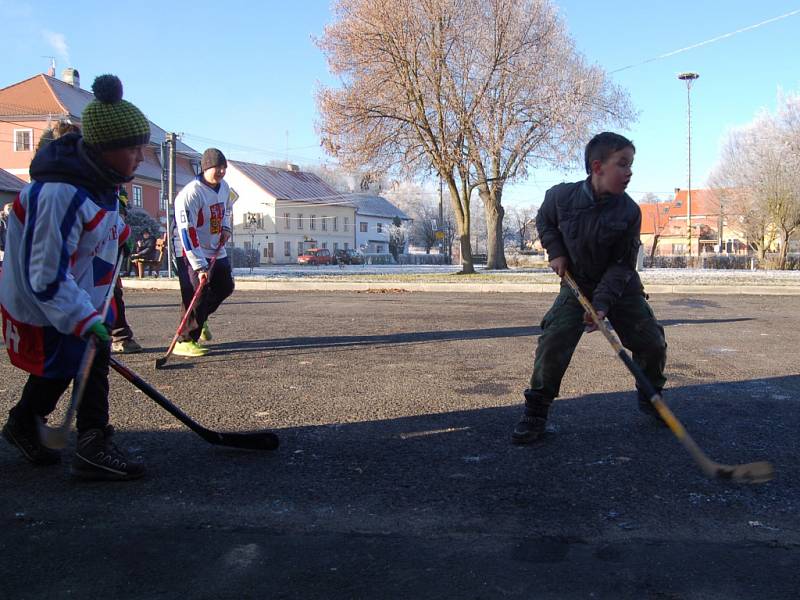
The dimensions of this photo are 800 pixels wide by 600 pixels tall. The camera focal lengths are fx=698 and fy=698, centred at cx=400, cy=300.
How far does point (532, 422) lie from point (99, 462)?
2135 mm

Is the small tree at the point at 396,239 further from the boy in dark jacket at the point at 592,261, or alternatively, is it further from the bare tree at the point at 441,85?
the boy in dark jacket at the point at 592,261

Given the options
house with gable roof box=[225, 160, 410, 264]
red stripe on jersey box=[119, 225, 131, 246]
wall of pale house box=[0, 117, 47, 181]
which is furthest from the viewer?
house with gable roof box=[225, 160, 410, 264]

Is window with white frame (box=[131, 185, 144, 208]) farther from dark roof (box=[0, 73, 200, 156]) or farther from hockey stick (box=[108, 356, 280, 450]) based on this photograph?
hockey stick (box=[108, 356, 280, 450])

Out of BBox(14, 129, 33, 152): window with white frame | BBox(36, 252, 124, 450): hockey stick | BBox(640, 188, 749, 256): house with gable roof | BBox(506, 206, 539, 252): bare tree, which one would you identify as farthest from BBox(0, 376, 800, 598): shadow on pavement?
BBox(506, 206, 539, 252): bare tree

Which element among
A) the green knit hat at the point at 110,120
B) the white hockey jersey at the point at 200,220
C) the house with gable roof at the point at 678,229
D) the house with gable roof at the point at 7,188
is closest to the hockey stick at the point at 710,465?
the green knit hat at the point at 110,120

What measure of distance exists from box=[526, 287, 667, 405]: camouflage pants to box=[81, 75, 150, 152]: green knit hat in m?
2.30

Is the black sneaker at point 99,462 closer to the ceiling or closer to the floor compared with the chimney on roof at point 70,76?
closer to the floor

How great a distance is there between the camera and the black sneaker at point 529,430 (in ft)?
12.0

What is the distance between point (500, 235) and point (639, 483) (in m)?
28.9

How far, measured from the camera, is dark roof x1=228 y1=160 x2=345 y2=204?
6328 centimetres

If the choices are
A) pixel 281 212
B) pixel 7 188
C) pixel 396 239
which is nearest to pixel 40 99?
pixel 7 188

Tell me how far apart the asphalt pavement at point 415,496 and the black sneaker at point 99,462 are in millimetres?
58

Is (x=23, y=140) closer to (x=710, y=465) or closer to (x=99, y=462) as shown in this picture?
(x=99, y=462)

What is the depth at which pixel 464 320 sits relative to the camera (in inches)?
380
